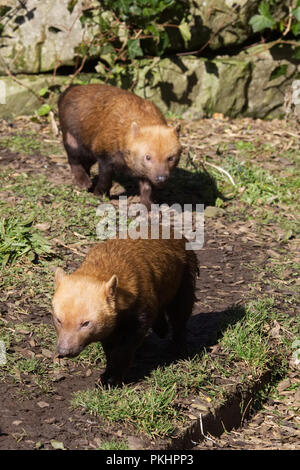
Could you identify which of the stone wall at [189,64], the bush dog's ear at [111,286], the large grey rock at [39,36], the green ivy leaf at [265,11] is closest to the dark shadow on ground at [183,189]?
the stone wall at [189,64]

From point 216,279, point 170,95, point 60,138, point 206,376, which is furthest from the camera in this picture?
point 170,95

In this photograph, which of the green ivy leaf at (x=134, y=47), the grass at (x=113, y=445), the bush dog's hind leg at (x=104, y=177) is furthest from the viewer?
the green ivy leaf at (x=134, y=47)

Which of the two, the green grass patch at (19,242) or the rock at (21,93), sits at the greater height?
the rock at (21,93)

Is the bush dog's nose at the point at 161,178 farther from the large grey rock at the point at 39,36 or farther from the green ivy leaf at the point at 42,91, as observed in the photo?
the large grey rock at the point at 39,36

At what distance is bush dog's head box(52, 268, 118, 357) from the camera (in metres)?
4.66

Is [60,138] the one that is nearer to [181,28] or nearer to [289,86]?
[181,28]

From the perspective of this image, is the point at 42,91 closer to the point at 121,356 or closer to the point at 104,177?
the point at 104,177

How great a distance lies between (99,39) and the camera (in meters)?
10.9

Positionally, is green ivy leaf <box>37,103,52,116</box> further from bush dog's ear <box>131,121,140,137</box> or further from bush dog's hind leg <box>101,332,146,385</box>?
bush dog's hind leg <box>101,332,146,385</box>

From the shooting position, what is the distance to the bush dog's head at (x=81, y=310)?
4656 millimetres

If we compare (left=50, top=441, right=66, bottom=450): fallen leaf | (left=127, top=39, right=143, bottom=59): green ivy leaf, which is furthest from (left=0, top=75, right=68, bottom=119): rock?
(left=50, top=441, right=66, bottom=450): fallen leaf

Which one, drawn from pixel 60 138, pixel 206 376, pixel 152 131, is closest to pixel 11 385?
pixel 206 376
